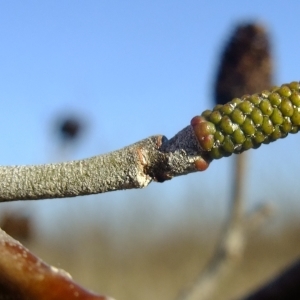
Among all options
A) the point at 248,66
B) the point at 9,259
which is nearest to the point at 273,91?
the point at 9,259

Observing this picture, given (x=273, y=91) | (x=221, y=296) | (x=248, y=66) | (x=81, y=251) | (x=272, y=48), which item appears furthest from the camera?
(x=81, y=251)

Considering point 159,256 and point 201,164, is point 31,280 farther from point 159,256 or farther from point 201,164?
point 159,256

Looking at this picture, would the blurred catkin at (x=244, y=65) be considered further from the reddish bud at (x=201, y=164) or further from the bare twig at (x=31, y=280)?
the bare twig at (x=31, y=280)

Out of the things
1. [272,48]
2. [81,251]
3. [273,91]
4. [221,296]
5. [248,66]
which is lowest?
→ [273,91]

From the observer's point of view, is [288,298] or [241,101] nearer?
[241,101]

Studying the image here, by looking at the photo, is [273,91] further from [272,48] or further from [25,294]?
[272,48]

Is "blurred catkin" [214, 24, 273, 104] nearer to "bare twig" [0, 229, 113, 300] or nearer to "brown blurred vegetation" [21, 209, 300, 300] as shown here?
"bare twig" [0, 229, 113, 300]

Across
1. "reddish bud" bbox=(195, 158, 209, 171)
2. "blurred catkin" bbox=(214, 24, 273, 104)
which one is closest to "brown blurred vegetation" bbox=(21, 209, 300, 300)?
"blurred catkin" bbox=(214, 24, 273, 104)
